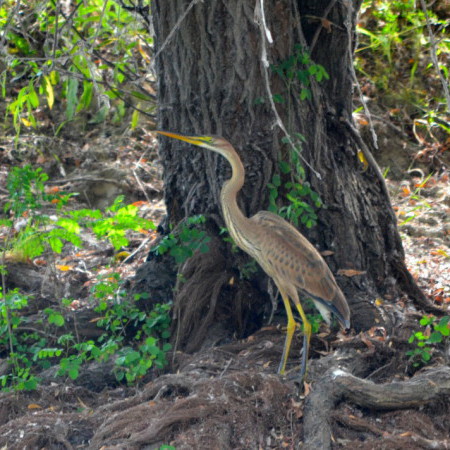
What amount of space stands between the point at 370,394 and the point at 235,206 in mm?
1494

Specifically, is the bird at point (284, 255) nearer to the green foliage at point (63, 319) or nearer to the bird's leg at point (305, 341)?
the bird's leg at point (305, 341)

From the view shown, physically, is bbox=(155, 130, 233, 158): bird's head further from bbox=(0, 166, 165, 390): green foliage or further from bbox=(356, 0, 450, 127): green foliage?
bbox=(356, 0, 450, 127): green foliage

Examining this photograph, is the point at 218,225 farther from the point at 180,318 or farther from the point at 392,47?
the point at 392,47

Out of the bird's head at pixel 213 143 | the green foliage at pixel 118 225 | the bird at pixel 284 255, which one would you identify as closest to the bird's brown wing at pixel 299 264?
the bird at pixel 284 255

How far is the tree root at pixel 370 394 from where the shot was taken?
4098 mm

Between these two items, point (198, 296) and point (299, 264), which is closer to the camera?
point (299, 264)

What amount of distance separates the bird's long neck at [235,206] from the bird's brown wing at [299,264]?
0.15 m

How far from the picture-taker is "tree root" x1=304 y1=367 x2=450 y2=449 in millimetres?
4098

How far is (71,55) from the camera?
193 inches

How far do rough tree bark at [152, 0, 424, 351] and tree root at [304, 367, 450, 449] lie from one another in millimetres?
1043

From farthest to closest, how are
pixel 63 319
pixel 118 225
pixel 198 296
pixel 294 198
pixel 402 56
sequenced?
pixel 402 56
pixel 198 296
pixel 294 198
pixel 118 225
pixel 63 319

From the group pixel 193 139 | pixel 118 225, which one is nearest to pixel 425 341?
pixel 193 139

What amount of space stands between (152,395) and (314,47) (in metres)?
2.79

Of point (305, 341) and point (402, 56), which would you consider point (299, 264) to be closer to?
point (305, 341)
